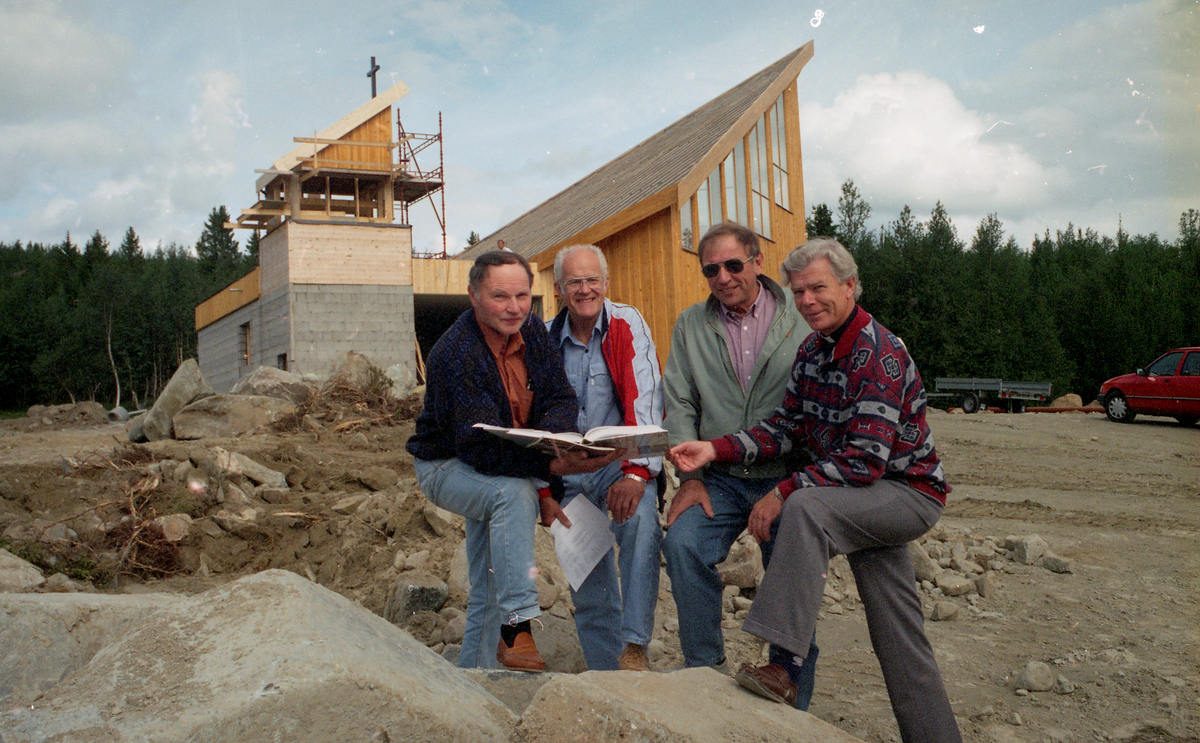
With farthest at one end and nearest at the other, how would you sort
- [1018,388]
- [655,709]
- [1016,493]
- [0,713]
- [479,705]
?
[1018,388] → [1016,493] → [479,705] → [655,709] → [0,713]

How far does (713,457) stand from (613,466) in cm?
55

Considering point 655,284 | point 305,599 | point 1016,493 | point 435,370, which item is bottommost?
point 1016,493

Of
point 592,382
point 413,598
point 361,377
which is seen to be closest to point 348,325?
point 361,377

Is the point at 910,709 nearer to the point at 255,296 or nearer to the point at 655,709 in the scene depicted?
the point at 655,709

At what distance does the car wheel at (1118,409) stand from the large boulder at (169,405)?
1795 centimetres

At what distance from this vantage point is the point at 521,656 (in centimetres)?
313

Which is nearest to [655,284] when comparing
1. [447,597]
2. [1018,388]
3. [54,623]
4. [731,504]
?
[447,597]

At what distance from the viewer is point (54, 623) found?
2945mm

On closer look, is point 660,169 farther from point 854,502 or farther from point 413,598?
point 854,502

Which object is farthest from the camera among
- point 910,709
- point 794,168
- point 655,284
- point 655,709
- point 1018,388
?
point 1018,388

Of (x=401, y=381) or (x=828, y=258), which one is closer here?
(x=828, y=258)

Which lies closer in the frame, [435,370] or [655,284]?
[435,370]

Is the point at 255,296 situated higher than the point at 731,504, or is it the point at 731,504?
the point at 255,296

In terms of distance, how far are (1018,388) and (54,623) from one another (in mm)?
25286
